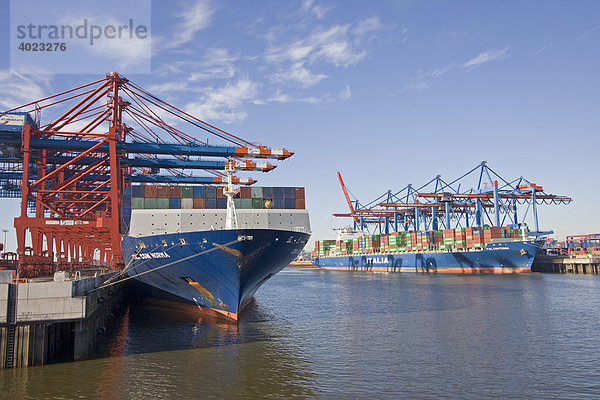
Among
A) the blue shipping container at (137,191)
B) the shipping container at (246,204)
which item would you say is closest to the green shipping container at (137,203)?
the blue shipping container at (137,191)

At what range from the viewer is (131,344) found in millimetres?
20594

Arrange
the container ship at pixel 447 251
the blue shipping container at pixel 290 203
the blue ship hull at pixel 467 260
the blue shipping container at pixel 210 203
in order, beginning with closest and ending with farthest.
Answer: the blue shipping container at pixel 210 203, the blue shipping container at pixel 290 203, the blue ship hull at pixel 467 260, the container ship at pixel 447 251

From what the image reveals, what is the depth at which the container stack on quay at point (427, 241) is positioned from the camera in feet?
263

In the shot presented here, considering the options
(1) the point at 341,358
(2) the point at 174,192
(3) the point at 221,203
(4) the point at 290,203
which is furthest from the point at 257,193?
(1) the point at 341,358

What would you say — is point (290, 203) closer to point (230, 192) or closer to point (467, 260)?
point (230, 192)

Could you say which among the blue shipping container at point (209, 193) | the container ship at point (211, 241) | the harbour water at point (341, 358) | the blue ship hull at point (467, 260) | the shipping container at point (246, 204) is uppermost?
the blue shipping container at point (209, 193)

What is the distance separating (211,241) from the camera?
21453mm

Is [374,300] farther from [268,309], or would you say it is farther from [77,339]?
[77,339]

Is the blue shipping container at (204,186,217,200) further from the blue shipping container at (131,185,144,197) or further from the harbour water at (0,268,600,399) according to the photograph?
the harbour water at (0,268,600,399)

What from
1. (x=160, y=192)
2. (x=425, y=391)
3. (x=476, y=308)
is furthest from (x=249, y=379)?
(x=476, y=308)

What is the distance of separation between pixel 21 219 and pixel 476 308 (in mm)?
34621

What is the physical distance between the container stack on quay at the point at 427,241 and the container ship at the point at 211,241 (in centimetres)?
6225

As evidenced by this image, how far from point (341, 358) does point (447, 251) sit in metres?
75.4

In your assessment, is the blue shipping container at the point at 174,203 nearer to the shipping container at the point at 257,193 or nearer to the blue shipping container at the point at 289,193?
the shipping container at the point at 257,193
